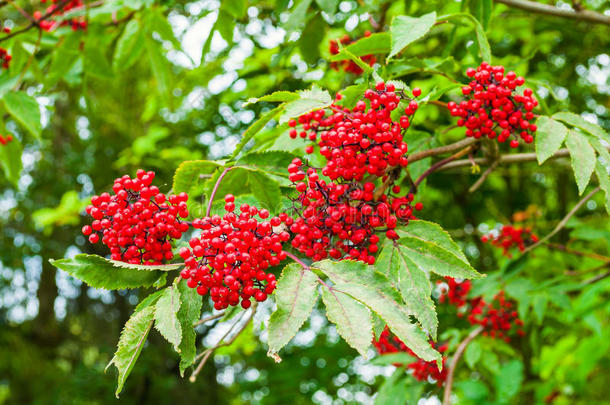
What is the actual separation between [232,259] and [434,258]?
0.56m

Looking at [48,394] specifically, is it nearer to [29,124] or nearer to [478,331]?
[29,124]

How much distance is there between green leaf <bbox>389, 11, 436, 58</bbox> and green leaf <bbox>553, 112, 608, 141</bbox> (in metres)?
0.54

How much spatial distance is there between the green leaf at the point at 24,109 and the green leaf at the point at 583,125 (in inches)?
87.9

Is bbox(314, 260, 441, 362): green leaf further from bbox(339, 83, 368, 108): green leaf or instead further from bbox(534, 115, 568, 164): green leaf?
bbox(534, 115, 568, 164): green leaf

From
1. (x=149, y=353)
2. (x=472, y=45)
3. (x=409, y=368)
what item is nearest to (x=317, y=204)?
(x=472, y=45)

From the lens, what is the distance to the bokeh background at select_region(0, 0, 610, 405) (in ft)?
9.25

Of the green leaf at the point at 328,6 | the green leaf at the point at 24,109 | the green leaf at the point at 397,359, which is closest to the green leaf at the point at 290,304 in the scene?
the green leaf at the point at 328,6

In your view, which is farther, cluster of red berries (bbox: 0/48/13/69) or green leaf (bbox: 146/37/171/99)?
green leaf (bbox: 146/37/171/99)

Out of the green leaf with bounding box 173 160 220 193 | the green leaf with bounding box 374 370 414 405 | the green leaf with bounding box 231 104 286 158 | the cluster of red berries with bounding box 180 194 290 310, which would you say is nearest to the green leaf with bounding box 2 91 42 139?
the green leaf with bounding box 173 160 220 193

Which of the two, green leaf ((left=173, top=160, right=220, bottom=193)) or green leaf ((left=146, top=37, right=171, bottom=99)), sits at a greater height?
green leaf ((left=173, top=160, right=220, bottom=193))

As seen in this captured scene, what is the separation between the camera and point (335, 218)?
4.59ft

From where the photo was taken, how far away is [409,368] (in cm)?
279

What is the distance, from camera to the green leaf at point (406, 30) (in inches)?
59.4

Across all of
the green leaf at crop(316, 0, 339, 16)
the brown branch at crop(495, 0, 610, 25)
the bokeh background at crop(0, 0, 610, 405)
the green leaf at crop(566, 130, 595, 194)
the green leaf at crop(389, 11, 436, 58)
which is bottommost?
the bokeh background at crop(0, 0, 610, 405)
